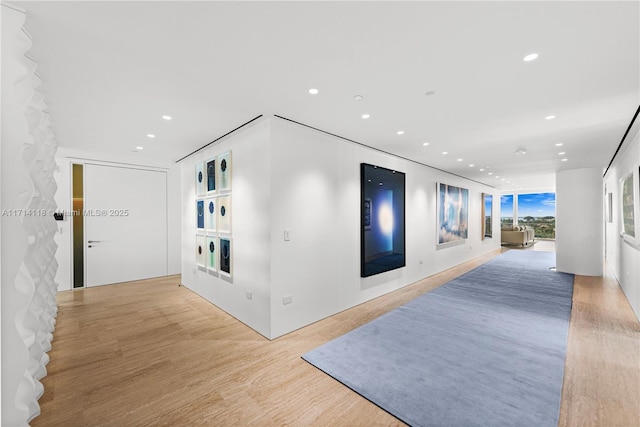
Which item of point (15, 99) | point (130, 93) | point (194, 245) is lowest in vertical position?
point (194, 245)

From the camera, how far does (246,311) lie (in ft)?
11.4

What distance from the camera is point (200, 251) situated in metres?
4.65

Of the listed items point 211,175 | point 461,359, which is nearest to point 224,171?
point 211,175

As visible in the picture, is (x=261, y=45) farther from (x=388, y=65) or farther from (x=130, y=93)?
(x=130, y=93)

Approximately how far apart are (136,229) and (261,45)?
226 inches

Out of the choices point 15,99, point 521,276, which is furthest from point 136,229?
point 521,276

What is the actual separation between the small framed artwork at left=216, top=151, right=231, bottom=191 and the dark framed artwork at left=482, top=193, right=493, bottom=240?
8.85 metres

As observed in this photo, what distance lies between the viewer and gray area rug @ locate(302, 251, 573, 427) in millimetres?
1970

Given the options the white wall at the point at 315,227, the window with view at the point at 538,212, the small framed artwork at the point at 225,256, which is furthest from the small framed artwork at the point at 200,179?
the window with view at the point at 538,212

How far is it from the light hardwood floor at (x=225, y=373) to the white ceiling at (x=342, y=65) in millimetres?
2569

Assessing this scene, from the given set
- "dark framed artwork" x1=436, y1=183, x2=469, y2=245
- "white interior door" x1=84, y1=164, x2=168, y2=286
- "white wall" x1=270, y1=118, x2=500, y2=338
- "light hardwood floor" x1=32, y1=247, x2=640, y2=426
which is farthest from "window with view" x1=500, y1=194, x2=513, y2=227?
"white interior door" x1=84, y1=164, x2=168, y2=286

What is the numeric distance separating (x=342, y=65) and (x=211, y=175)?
3.04 meters

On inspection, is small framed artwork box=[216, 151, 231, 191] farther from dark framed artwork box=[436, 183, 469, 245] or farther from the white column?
dark framed artwork box=[436, 183, 469, 245]

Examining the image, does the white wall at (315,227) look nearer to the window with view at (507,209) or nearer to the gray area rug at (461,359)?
the gray area rug at (461,359)
